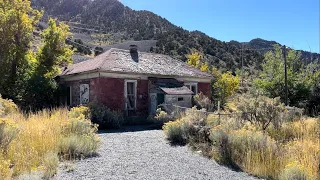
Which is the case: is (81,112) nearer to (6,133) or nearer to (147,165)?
(6,133)

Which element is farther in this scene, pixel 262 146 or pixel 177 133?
pixel 177 133

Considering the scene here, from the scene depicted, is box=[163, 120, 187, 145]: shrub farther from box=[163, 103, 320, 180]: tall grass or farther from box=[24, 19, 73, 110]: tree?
box=[24, 19, 73, 110]: tree

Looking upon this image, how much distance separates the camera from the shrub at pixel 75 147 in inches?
304

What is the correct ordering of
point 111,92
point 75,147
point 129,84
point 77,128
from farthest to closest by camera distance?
point 129,84 < point 111,92 < point 77,128 < point 75,147

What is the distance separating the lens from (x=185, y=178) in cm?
646

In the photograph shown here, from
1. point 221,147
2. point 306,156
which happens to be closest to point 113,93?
point 221,147

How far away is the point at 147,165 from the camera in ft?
24.2

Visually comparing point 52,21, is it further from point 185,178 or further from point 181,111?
point 185,178

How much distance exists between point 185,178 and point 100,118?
890cm

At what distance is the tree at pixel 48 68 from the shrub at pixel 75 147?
1126 cm

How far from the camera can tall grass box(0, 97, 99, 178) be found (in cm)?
607

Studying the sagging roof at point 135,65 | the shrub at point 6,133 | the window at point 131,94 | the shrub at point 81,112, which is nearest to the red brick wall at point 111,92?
the window at point 131,94

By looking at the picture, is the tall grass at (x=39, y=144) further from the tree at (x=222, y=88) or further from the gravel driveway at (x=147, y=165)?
the tree at (x=222, y=88)

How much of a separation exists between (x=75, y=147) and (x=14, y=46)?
14.0 metres
